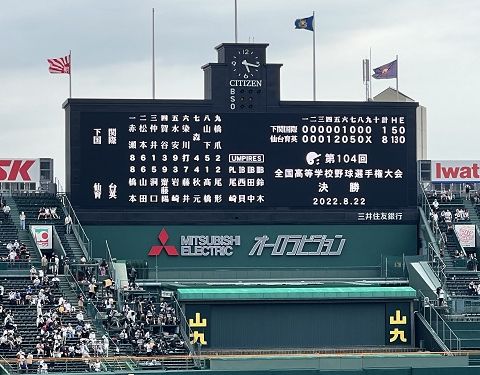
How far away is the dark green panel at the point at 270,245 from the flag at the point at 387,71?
8273 mm

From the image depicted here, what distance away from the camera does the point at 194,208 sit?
3494 inches

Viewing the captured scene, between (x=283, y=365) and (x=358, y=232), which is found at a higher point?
(x=358, y=232)

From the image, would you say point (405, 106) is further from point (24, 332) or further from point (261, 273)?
point (24, 332)

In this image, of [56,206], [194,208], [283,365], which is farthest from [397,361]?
[56,206]

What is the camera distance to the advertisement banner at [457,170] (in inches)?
3760

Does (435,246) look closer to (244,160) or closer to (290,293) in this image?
(290,293)

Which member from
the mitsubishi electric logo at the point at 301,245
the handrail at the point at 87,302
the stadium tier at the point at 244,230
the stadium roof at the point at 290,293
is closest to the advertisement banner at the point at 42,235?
the stadium tier at the point at 244,230

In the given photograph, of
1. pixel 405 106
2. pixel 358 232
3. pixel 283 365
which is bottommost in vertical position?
pixel 283 365

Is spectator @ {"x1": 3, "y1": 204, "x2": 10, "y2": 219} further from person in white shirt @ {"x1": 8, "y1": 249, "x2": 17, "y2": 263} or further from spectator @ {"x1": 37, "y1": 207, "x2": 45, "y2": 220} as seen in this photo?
person in white shirt @ {"x1": 8, "y1": 249, "x2": 17, "y2": 263}

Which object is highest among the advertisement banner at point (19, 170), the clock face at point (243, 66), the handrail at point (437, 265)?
the clock face at point (243, 66)

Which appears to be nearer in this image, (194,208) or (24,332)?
(24,332)

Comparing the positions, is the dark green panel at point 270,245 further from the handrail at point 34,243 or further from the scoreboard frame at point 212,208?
Answer: the handrail at point 34,243

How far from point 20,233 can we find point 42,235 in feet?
3.56

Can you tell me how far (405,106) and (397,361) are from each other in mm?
14205
